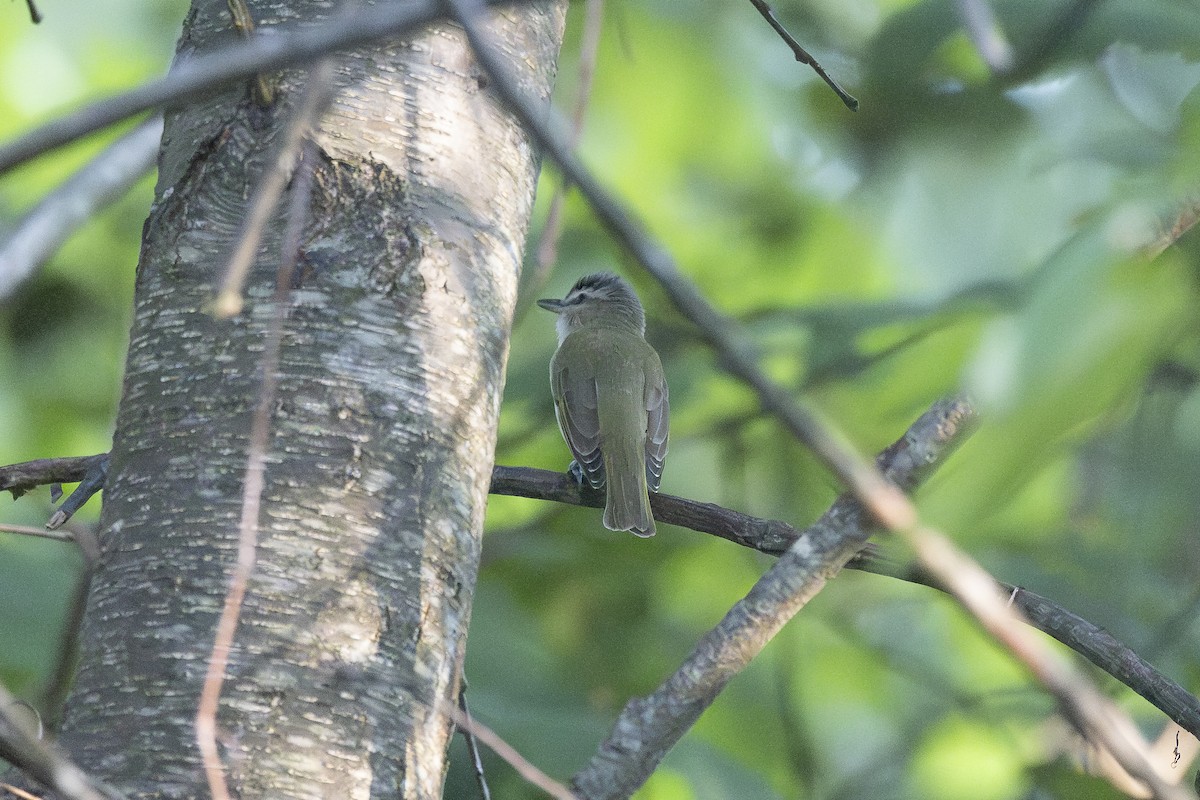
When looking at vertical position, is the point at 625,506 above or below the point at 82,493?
above

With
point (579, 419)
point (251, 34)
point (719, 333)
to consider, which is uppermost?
point (579, 419)

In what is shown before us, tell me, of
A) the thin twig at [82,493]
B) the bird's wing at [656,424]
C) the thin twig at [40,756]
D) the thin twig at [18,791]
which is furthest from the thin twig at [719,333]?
the bird's wing at [656,424]

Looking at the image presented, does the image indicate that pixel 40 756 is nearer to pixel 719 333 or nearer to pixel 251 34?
pixel 719 333

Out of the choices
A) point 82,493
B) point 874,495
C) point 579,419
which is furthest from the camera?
point 579,419

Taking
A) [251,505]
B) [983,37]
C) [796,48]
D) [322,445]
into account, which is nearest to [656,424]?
[796,48]

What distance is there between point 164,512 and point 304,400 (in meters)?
0.26

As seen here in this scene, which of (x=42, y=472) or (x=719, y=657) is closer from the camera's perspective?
(x=719, y=657)

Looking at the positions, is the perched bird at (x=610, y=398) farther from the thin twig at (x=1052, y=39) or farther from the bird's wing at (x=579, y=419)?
the thin twig at (x=1052, y=39)

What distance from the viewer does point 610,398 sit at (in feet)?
15.1

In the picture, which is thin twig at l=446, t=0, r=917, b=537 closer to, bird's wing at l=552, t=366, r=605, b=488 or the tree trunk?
the tree trunk

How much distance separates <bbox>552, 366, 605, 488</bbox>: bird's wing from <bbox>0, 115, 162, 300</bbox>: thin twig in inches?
73.5

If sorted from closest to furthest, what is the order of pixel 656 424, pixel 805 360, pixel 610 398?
1. pixel 805 360
2. pixel 656 424
3. pixel 610 398

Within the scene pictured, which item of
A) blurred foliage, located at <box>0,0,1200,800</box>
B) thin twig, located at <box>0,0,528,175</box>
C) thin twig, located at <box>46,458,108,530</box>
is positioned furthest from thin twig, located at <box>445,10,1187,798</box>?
thin twig, located at <box>46,458,108,530</box>

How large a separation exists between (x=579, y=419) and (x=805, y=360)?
1047 millimetres
